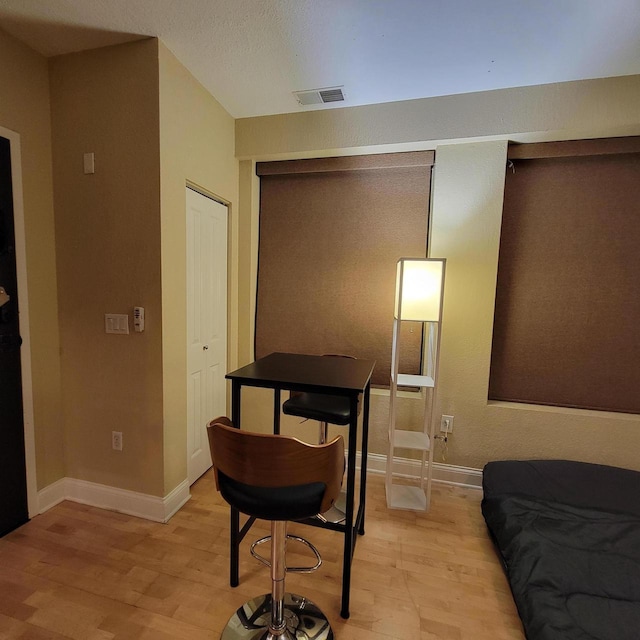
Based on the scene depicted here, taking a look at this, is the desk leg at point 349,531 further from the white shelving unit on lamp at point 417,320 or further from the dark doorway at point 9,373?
the dark doorway at point 9,373

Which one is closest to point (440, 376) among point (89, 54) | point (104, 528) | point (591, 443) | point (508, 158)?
point (591, 443)

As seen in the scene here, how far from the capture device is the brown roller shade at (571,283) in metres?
2.18

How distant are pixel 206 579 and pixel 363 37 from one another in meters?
2.79

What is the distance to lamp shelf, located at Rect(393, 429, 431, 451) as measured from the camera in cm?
207

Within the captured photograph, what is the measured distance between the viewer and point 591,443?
221cm

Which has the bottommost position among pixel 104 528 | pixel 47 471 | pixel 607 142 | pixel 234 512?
pixel 104 528

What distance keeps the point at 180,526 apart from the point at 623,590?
2118mm

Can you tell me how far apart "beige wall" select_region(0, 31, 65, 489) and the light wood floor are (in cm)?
46

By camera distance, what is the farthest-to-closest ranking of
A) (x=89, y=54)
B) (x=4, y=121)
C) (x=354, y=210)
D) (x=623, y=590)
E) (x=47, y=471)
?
1. (x=354, y=210)
2. (x=47, y=471)
3. (x=89, y=54)
4. (x=4, y=121)
5. (x=623, y=590)

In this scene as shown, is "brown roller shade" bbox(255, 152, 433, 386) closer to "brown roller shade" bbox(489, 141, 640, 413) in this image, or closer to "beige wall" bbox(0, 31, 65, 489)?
"brown roller shade" bbox(489, 141, 640, 413)

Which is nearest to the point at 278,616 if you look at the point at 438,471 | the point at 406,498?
the point at 406,498

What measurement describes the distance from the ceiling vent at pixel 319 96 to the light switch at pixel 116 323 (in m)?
1.79

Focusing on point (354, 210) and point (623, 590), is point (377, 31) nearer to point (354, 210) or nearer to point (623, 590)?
point (354, 210)

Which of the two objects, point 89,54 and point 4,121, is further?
point 89,54
